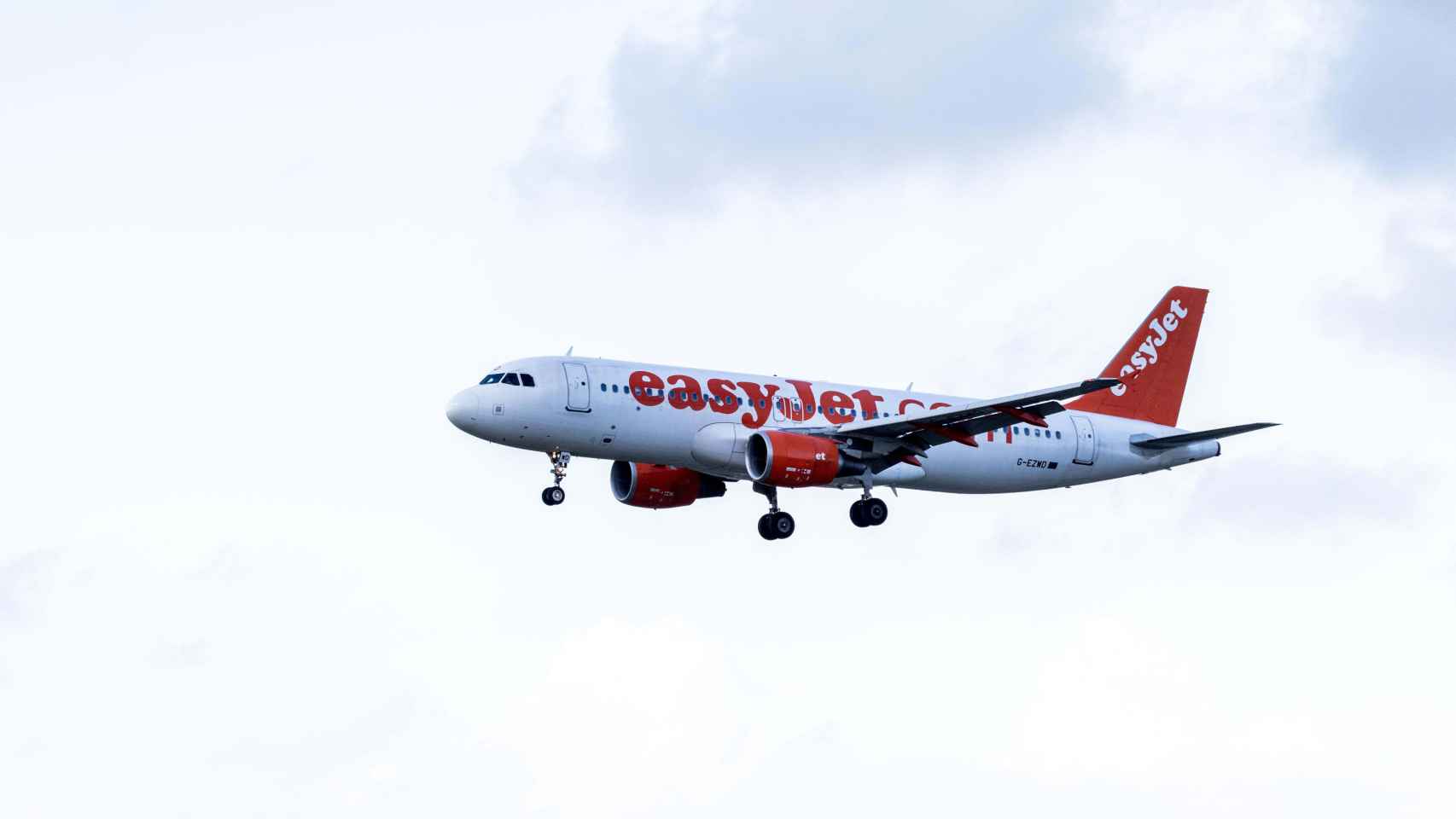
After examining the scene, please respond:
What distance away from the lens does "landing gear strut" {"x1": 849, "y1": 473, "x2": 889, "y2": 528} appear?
62.6m

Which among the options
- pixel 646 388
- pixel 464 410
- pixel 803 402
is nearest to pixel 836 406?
pixel 803 402

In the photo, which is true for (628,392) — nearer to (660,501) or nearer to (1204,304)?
(660,501)

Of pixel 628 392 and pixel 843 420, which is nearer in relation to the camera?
pixel 628 392

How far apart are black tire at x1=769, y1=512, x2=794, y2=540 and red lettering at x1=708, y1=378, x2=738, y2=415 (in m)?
4.15

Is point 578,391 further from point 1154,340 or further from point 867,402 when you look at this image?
point 1154,340

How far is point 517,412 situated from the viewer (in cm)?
5781

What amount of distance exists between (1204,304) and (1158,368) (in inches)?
146

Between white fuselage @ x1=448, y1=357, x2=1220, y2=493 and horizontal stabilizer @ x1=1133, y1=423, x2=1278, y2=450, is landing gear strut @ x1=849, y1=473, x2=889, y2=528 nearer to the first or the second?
white fuselage @ x1=448, y1=357, x2=1220, y2=493

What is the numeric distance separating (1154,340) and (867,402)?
1377 cm

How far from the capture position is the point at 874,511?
205 ft

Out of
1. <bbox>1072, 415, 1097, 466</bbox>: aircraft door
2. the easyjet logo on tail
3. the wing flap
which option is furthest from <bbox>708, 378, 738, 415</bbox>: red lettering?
the easyjet logo on tail

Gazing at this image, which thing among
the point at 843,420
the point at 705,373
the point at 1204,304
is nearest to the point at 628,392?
the point at 705,373

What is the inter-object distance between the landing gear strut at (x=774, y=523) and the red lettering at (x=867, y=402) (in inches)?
143

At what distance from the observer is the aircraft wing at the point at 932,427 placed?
57625 millimetres
